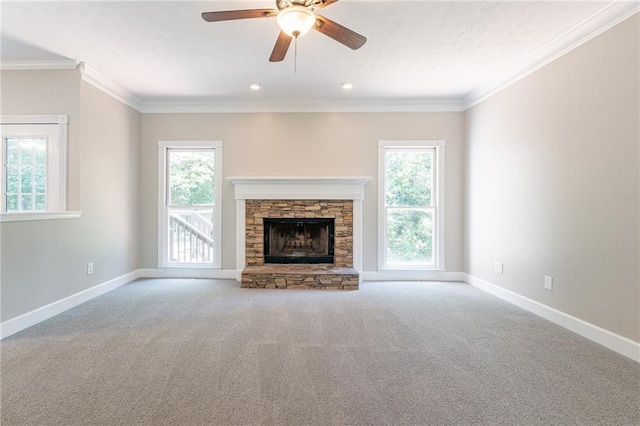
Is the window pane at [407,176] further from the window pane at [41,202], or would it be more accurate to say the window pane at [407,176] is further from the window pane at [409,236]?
the window pane at [41,202]

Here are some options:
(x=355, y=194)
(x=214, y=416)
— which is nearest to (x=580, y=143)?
(x=355, y=194)

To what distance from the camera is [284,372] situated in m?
2.07

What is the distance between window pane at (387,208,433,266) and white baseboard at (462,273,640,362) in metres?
1.01

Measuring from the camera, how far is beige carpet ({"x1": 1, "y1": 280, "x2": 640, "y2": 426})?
66.1 inches

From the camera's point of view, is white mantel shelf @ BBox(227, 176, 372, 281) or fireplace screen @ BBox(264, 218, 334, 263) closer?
white mantel shelf @ BBox(227, 176, 372, 281)

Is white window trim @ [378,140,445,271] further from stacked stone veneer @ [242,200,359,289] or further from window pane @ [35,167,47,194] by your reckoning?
window pane @ [35,167,47,194]

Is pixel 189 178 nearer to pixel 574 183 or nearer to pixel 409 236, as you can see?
pixel 409 236

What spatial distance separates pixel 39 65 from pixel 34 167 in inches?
45.4

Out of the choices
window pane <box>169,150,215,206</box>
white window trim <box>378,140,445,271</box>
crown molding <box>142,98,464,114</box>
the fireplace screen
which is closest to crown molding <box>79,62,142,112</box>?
crown molding <box>142,98,464,114</box>

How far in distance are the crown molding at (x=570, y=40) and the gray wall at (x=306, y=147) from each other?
1.02 meters

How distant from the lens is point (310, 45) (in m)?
2.99

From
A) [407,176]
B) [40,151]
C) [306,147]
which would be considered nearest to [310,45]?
[306,147]

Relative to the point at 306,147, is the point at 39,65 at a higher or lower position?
higher

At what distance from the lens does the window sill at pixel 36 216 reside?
2651 mm
